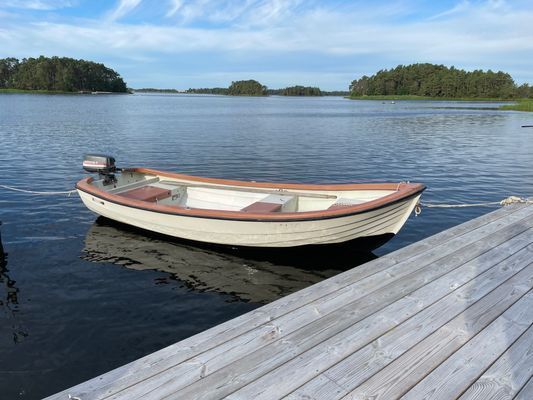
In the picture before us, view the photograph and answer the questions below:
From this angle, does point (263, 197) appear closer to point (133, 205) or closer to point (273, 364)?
point (133, 205)

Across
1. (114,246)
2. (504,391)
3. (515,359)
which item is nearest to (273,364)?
(504,391)

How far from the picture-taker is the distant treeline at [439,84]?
469 feet

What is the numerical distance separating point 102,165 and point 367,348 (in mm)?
9362

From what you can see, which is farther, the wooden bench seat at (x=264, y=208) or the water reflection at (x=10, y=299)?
the wooden bench seat at (x=264, y=208)

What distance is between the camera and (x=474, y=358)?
338 cm

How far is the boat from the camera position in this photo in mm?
7730

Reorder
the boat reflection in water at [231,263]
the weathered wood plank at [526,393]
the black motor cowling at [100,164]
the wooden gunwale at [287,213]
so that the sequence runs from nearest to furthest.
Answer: the weathered wood plank at [526,393]
the wooden gunwale at [287,213]
the boat reflection in water at [231,263]
the black motor cowling at [100,164]

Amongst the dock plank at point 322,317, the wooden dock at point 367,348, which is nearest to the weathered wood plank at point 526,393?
the wooden dock at point 367,348

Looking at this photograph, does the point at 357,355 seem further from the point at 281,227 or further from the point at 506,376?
the point at 281,227

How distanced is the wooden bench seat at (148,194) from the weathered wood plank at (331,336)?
6.97 m

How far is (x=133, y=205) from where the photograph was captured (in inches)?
365

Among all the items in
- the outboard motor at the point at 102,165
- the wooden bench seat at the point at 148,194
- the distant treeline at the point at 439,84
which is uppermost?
the distant treeline at the point at 439,84

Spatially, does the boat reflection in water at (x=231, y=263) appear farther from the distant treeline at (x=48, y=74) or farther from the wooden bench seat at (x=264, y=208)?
the distant treeline at (x=48, y=74)

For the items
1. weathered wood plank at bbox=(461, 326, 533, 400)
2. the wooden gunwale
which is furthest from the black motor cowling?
weathered wood plank at bbox=(461, 326, 533, 400)
